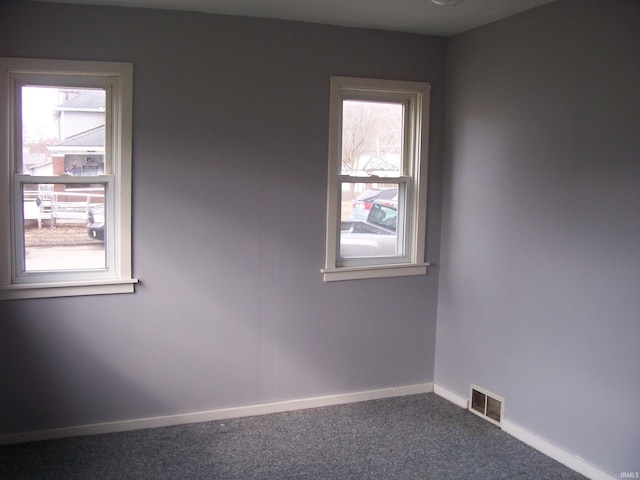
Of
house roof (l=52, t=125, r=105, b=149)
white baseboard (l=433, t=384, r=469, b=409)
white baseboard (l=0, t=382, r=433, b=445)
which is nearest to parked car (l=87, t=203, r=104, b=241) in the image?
house roof (l=52, t=125, r=105, b=149)

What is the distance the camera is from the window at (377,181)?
13.5ft

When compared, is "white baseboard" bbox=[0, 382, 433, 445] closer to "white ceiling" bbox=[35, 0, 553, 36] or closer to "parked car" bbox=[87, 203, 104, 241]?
"parked car" bbox=[87, 203, 104, 241]

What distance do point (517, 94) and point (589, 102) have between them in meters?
0.55

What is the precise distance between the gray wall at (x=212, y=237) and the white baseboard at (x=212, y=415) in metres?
0.05

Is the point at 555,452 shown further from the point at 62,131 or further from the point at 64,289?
the point at 62,131

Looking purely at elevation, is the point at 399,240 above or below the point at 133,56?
below

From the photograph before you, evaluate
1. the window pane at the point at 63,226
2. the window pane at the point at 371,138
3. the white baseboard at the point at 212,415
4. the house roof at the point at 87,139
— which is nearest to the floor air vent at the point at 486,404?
the white baseboard at the point at 212,415

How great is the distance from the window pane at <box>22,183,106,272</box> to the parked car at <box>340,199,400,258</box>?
1589mm

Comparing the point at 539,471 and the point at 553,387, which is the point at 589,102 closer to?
the point at 553,387

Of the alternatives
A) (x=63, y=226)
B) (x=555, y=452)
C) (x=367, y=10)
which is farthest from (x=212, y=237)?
(x=555, y=452)

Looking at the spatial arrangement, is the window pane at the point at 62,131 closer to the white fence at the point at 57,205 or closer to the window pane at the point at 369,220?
the white fence at the point at 57,205

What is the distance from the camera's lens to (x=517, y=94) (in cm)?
368

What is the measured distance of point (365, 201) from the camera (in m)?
4.25

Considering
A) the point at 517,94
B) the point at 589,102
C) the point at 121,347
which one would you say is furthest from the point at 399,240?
the point at 121,347
